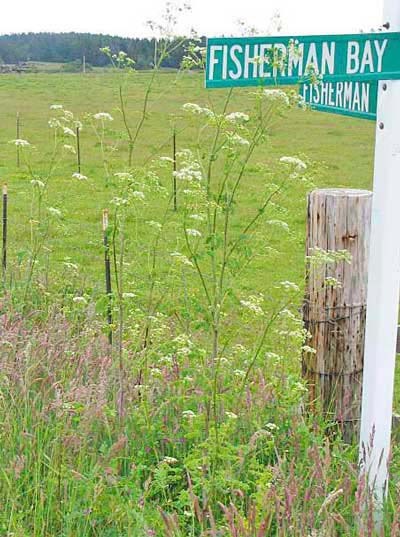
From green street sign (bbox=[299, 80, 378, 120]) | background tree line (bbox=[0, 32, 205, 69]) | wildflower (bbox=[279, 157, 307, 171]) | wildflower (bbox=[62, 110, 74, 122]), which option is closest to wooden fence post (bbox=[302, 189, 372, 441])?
green street sign (bbox=[299, 80, 378, 120])

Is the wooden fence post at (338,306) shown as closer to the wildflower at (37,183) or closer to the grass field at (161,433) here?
the grass field at (161,433)

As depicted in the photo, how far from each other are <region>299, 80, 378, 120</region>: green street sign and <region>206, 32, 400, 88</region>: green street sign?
352mm

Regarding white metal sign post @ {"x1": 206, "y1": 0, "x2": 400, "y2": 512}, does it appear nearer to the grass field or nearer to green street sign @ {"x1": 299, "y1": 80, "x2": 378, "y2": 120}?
green street sign @ {"x1": 299, "y1": 80, "x2": 378, "y2": 120}

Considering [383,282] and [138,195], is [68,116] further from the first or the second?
[383,282]

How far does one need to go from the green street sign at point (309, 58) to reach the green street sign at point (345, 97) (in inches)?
13.9

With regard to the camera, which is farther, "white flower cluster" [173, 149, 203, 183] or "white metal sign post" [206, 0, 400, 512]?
"white flower cluster" [173, 149, 203, 183]

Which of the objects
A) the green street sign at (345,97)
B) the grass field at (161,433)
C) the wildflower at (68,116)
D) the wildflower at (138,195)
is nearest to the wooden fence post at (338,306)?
the grass field at (161,433)

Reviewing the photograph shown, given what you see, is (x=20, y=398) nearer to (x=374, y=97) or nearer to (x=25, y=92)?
(x=374, y=97)

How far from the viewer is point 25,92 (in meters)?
39.1

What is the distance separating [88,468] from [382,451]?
122cm

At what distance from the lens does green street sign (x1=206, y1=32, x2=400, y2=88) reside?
3570mm

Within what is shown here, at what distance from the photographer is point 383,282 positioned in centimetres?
394

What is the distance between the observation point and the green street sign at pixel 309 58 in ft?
11.7

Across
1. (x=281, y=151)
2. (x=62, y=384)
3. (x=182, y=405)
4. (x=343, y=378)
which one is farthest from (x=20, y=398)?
(x=281, y=151)
